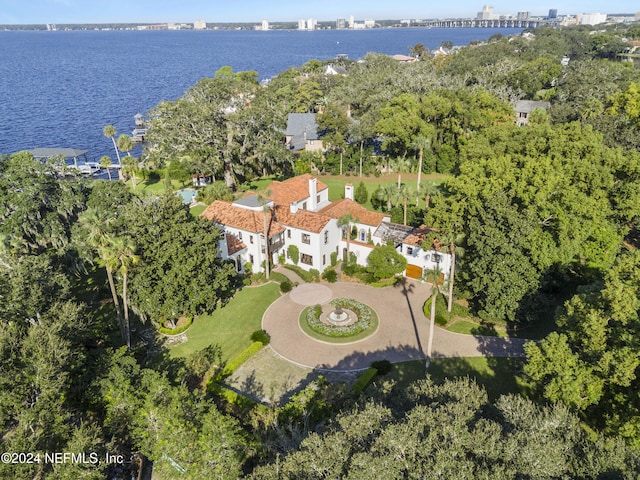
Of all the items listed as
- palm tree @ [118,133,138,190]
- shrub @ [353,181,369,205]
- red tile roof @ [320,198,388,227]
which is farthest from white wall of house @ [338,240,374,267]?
palm tree @ [118,133,138,190]

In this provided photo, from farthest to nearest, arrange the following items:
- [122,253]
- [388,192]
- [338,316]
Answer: [388,192], [338,316], [122,253]

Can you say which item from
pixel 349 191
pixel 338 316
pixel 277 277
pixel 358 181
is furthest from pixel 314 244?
pixel 358 181

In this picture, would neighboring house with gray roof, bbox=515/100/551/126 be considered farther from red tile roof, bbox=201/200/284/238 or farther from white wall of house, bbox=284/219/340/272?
red tile roof, bbox=201/200/284/238

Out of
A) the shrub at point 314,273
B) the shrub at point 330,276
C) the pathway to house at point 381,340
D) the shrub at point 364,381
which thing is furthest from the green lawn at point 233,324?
the shrub at point 364,381

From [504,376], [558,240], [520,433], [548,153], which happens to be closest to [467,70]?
[548,153]

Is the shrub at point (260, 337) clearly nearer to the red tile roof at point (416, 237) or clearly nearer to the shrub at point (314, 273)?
the shrub at point (314, 273)

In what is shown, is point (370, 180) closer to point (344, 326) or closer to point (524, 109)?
point (344, 326)
